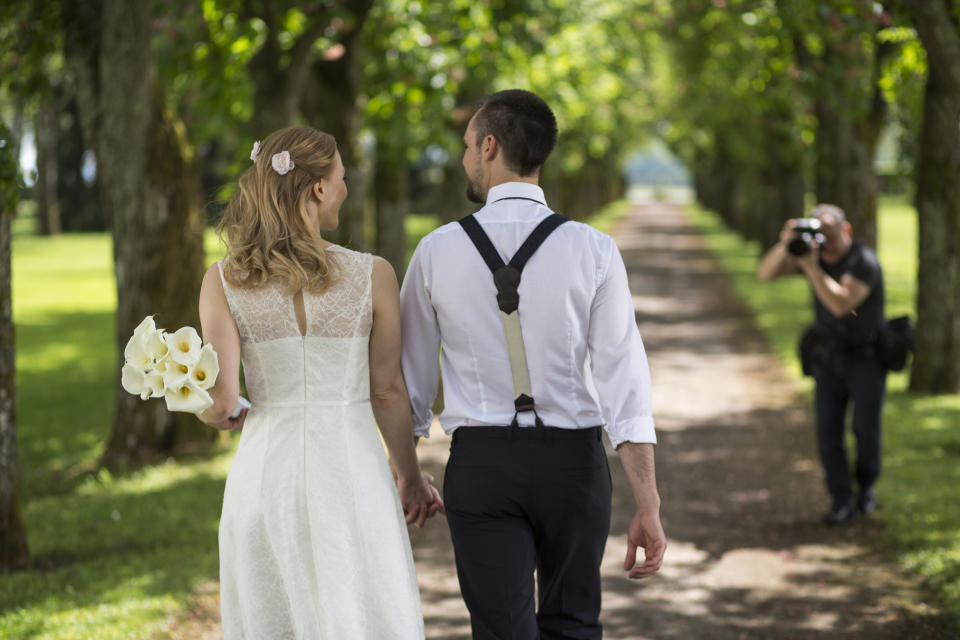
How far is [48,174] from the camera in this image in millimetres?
52531

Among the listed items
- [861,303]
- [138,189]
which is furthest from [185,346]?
[138,189]

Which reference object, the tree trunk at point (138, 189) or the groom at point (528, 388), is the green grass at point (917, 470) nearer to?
the groom at point (528, 388)

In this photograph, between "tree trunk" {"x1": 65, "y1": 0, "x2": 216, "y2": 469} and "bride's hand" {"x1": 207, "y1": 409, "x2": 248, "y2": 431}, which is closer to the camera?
"bride's hand" {"x1": 207, "y1": 409, "x2": 248, "y2": 431}

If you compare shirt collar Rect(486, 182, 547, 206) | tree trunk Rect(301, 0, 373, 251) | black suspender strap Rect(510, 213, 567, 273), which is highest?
tree trunk Rect(301, 0, 373, 251)

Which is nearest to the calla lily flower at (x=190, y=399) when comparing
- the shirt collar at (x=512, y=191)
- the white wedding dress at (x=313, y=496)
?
the white wedding dress at (x=313, y=496)

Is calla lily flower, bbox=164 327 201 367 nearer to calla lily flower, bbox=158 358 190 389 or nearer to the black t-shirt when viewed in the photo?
calla lily flower, bbox=158 358 190 389

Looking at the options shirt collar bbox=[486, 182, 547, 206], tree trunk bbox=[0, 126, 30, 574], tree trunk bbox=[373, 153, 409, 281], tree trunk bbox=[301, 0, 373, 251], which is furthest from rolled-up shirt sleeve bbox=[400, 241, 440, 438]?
tree trunk bbox=[373, 153, 409, 281]

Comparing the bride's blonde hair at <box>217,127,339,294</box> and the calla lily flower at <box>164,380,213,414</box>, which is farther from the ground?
the bride's blonde hair at <box>217,127,339,294</box>

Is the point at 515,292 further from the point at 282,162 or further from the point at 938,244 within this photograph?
the point at 938,244

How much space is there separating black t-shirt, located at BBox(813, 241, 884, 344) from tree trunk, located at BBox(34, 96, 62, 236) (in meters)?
46.2

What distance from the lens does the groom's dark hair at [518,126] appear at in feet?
11.1

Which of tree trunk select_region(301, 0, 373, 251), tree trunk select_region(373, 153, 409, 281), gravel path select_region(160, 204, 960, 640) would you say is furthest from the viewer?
tree trunk select_region(373, 153, 409, 281)

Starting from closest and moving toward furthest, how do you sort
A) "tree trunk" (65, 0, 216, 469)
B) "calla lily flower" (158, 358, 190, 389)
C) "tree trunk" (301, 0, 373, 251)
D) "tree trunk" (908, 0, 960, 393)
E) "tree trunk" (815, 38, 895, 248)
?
"calla lily flower" (158, 358, 190, 389) < "tree trunk" (65, 0, 216, 469) < "tree trunk" (908, 0, 960, 393) < "tree trunk" (301, 0, 373, 251) < "tree trunk" (815, 38, 895, 248)

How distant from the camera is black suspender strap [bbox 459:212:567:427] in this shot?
10.8 ft
